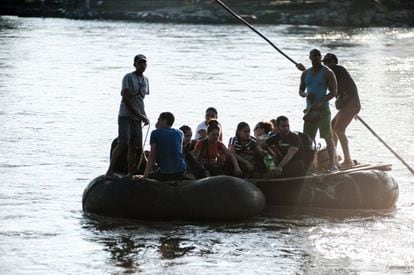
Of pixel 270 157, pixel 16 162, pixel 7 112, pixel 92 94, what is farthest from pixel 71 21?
pixel 270 157

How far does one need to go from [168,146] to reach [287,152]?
2.03m

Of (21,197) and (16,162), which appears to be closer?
(21,197)

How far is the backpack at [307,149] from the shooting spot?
59.5 ft

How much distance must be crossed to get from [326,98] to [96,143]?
1074cm

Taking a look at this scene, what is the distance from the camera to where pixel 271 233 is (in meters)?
17.2

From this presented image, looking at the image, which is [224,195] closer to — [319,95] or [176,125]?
[319,95]

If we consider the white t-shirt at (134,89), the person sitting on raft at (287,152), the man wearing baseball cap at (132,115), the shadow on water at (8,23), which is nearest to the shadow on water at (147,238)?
the man wearing baseball cap at (132,115)

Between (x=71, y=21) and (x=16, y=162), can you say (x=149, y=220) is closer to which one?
(x=16, y=162)

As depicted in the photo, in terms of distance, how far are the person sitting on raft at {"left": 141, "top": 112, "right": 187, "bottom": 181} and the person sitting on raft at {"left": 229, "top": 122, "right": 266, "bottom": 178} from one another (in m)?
1.09

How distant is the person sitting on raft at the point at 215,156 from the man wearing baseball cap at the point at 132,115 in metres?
0.97

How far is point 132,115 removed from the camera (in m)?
17.6

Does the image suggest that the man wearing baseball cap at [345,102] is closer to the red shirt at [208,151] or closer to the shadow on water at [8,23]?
the red shirt at [208,151]

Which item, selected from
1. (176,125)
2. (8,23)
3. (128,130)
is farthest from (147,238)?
(8,23)

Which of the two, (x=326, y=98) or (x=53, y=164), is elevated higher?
(x=326, y=98)
